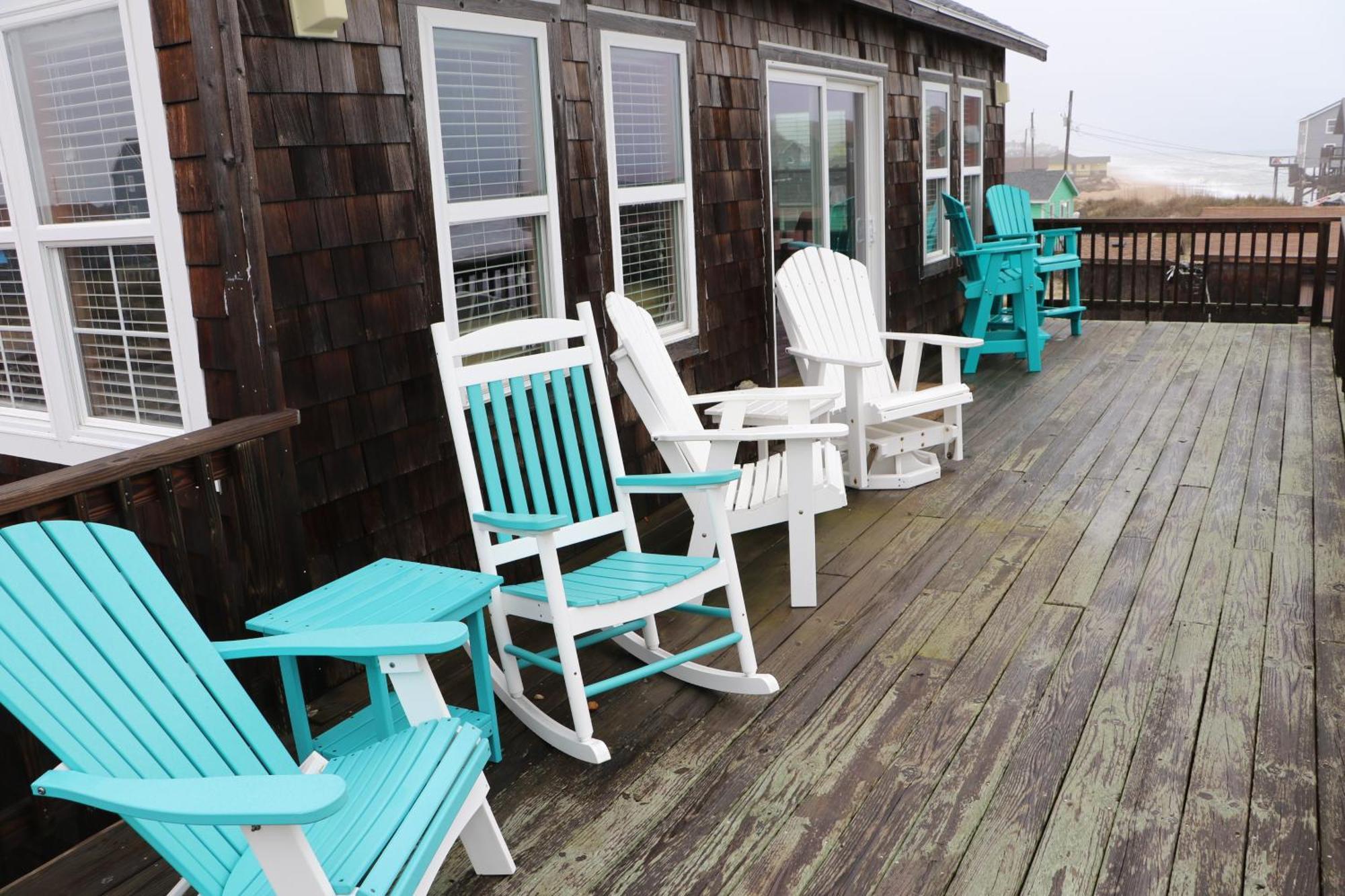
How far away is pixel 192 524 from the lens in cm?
294

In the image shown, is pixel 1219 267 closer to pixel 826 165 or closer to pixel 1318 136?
pixel 826 165

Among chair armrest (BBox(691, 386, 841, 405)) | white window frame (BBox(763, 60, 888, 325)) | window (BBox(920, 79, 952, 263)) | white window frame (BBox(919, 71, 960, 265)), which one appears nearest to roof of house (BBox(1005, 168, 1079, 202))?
white window frame (BBox(919, 71, 960, 265))

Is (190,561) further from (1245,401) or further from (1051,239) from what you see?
(1051,239)

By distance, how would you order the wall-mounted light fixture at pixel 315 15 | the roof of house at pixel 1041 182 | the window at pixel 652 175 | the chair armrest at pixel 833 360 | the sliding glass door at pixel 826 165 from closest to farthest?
Answer: the wall-mounted light fixture at pixel 315 15, the window at pixel 652 175, the chair armrest at pixel 833 360, the sliding glass door at pixel 826 165, the roof of house at pixel 1041 182

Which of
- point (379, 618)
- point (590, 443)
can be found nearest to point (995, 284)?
point (590, 443)

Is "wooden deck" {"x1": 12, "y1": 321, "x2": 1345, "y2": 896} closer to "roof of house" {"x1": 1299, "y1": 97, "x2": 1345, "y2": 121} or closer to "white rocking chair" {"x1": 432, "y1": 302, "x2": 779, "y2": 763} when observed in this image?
"white rocking chair" {"x1": 432, "y1": 302, "x2": 779, "y2": 763}

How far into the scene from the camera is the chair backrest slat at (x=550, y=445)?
2963 millimetres

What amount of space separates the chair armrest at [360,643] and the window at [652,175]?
2381 millimetres

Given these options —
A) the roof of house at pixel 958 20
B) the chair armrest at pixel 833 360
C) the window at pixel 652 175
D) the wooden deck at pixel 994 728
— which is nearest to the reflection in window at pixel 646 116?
the window at pixel 652 175

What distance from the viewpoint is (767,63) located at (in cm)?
518

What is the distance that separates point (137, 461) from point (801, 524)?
75.5 inches

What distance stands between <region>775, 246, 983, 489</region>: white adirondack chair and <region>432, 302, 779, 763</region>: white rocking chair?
1.65 meters

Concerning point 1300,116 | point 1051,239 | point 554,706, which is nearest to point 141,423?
point 554,706

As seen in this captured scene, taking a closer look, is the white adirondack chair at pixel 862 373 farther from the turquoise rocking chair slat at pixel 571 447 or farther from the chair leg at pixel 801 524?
the turquoise rocking chair slat at pixel 571 447
